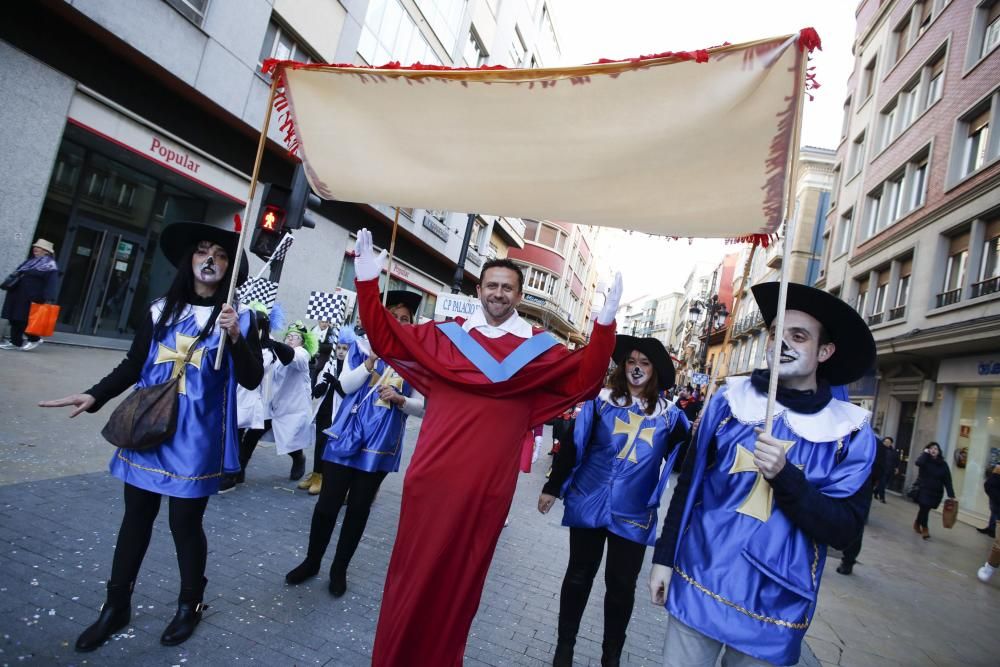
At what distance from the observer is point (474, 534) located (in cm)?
259

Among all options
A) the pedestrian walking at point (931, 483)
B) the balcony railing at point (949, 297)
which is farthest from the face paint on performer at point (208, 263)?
the balcony railing at point (949, 297)

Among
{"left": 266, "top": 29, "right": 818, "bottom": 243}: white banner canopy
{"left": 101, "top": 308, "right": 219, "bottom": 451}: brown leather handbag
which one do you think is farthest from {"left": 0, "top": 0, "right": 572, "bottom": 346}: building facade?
{"left": 266, "top": 29, "right": 818, "bottom": 243}: white banner canopy

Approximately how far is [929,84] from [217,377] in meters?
23.5

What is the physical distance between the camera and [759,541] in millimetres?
2131

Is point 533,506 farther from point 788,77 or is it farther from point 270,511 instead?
point 788,77

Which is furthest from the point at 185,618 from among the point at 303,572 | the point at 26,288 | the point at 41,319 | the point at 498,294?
the point at 41,319

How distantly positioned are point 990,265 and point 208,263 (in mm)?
17812

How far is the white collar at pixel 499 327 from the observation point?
2.90 meters

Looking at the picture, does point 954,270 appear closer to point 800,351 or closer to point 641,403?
point 641,403

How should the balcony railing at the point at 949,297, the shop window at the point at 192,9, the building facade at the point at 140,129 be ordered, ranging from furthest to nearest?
the balcony railing at the point at 949,297 → the shop window at the point at 192,9 → the building facade at the point at 140,129

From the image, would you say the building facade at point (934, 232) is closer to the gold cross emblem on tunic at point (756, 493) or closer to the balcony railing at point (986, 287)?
the balcony railing at point (986, 287)

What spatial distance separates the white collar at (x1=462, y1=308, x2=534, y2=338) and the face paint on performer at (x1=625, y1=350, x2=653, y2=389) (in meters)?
1.03

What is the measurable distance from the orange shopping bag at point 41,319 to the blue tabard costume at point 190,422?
841 cm

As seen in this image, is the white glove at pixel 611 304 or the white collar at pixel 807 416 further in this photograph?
the white glove at pixel 611 304
